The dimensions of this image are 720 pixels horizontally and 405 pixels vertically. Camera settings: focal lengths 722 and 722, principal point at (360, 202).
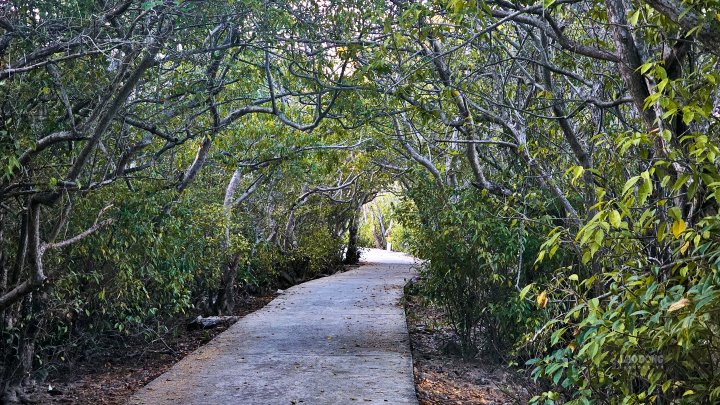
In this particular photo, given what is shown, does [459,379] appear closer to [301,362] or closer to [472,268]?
[472,268]

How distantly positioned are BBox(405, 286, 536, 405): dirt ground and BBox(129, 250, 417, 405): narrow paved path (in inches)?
10.9

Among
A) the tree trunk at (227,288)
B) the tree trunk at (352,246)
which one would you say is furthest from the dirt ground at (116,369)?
Result: the tree trunk at (352,246)

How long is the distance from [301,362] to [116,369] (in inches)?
92.4

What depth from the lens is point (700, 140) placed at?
3125mm

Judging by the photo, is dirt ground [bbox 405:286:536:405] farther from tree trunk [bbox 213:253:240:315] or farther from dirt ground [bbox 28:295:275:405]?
tree trunk [bbox 213:253:240:315]

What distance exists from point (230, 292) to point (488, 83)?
654cm

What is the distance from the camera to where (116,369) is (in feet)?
29.5

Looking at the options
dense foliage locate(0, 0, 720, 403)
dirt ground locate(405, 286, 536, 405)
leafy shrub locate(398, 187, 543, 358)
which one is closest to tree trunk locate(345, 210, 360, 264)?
dense foliage locate(0, 0, 720, 403)

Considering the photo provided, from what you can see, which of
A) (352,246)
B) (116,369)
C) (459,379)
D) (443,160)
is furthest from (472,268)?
(352,246)

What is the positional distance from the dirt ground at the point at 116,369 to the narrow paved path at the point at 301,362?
1.41 feet

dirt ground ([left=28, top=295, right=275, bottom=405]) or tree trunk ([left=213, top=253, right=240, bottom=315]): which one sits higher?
tree trunk ([left=213, top=253, right=240, bottom=315])

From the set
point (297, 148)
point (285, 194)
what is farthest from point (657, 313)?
point (285, 194)

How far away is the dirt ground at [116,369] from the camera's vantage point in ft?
24.7

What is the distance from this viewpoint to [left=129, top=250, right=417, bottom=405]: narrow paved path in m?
7.09
